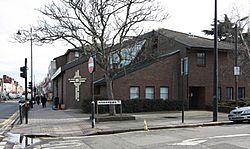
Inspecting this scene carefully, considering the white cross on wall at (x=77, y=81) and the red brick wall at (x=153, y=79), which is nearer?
the red brick wall at (x=153, y=79)

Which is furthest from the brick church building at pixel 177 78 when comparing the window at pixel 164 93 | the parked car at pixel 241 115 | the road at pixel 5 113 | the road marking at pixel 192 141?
the road marking at pixel 192 141

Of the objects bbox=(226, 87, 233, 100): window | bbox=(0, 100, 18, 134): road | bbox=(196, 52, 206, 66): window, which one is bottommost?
bbox=(0, 100, 18, 134): road

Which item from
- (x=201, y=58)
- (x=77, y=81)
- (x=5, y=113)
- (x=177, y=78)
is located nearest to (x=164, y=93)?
(x=177, y=78)

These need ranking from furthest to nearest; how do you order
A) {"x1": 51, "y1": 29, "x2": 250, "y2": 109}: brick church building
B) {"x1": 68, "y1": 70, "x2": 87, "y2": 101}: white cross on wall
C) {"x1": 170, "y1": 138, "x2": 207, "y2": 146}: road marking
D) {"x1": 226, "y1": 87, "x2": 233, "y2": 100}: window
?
{"x1": 226, "y1": 87, "x2": 233, "y2": 100}: window, {"x1": 68, "y1": 70, "x2": 87, "y2": 101}: white cross on wall, {"x1": 51, "y1": 29, "x2": 250, "y2": 109}: brick church building, {"x1": 170, "y1": 138, "x2": 207, "y2": 146}: road marking

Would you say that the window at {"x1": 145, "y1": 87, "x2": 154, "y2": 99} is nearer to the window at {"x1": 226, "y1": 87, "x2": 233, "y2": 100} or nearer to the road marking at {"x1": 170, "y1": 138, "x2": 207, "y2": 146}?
the window at {"x1": 226, "y1": 87, "x2": 233, "y2": 100}

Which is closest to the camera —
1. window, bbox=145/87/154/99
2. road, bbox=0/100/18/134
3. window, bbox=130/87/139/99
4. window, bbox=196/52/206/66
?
road, bbox=0/100/18/134

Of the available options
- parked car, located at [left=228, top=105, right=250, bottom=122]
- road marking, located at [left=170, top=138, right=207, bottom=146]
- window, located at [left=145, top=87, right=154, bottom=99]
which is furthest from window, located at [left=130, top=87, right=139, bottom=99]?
road marking, located at [left=170, top=138, right=207, bottom=146]

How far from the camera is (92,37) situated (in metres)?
23.1

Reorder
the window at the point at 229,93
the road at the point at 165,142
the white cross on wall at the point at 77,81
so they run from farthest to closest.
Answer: the window at the point at 229,93 < the white cross on wall at the point at 77,81 < the road at the point at 165,142

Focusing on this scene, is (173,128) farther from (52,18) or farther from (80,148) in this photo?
(52,18)

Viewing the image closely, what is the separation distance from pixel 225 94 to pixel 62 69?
54.8ft

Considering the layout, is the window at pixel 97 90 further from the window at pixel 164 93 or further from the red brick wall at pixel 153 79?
the window at pixel 164 93

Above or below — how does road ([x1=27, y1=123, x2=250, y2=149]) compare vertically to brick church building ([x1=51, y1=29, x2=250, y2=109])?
below

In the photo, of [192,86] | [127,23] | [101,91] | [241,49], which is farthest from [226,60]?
[127,23]
